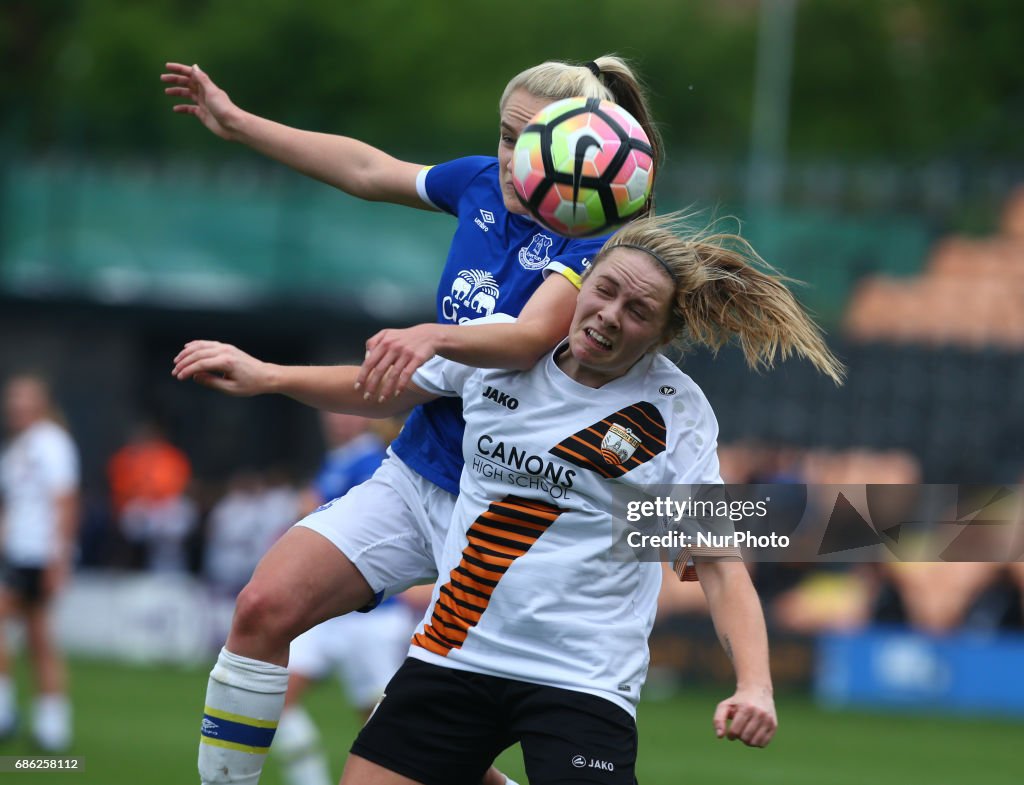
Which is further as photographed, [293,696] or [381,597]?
[293,696]

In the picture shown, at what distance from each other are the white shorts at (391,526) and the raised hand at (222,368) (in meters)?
0.61

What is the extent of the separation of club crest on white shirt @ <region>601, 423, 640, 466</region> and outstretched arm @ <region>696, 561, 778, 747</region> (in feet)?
1.19

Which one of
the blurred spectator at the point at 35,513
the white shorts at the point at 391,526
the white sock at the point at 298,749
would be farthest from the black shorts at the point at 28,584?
the white shorts at the point at 391,526

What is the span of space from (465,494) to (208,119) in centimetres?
162

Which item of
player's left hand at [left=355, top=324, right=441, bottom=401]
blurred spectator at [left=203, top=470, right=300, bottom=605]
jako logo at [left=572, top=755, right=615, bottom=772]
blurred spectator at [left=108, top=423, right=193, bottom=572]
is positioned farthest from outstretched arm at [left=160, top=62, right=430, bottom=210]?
blurred spectator at [left=108, top=423, right=193, bottom=572]

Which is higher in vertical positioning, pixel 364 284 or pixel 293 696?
pixel 364 284

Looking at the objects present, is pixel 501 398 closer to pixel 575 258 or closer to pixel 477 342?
pixel 477 342

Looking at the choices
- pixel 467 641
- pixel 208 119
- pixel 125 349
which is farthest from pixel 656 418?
pixel 125 349

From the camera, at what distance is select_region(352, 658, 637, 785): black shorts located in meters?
4.25

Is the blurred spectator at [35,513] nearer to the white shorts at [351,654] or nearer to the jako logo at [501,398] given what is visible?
the white shorts at [351,654]

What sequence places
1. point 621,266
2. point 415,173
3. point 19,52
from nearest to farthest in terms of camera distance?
1. point 621,266
2. point 415,173
3. point 19,52

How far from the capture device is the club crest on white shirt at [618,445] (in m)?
4.36

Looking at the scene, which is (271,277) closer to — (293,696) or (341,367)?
(293,696)

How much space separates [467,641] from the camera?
445 centimetres
